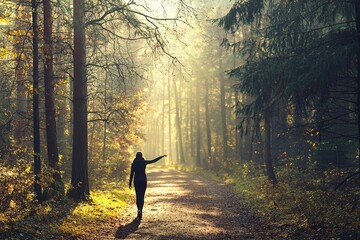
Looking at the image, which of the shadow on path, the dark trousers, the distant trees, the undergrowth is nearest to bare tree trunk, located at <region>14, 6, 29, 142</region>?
the dark trousers

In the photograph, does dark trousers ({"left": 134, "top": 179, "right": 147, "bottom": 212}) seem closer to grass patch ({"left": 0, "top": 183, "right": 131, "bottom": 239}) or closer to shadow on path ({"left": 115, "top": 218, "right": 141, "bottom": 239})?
shadow on path ({"left": 115, "top": 218, "right": 141, "bottom": 239})

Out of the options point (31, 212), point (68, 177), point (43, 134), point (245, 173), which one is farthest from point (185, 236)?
A: point (245, 173)

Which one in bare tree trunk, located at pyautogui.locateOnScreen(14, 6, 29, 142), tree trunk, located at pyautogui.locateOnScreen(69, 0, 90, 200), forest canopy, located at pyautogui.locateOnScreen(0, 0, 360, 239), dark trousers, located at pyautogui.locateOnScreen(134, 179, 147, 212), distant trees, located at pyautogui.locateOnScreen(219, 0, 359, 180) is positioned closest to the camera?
distant trees, located at pyautogui.locateOnScreen(219, 0, 359, 180)

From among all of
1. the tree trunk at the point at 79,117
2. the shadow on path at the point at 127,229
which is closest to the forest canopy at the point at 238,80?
the tree trunk at the point at 79,117

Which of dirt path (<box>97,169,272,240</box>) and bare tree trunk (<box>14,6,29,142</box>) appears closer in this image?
dirt path (<box>97,169,272,240</box>)

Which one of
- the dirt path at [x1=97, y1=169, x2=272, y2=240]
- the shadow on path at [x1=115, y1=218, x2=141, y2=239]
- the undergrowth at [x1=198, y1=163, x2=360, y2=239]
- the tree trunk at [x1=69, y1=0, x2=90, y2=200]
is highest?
the tree trunk at [x1=69, y1=0, x2=90, y2=200]

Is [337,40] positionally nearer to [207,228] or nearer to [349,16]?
[349,16]

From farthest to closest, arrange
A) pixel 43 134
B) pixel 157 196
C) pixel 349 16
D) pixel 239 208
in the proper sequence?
pixel 43 134, pixel 157 196, pixel 239 208, pixel 349 16

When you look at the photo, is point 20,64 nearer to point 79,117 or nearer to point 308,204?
point 79,117

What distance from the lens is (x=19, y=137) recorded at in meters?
17.5

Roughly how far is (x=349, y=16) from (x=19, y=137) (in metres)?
15.1

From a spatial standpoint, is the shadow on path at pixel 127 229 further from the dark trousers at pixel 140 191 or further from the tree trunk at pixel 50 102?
the tree trunk at pixel 50 102

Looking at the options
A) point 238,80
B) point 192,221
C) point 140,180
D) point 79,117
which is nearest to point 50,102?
point 79,117

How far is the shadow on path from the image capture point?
360 inches
